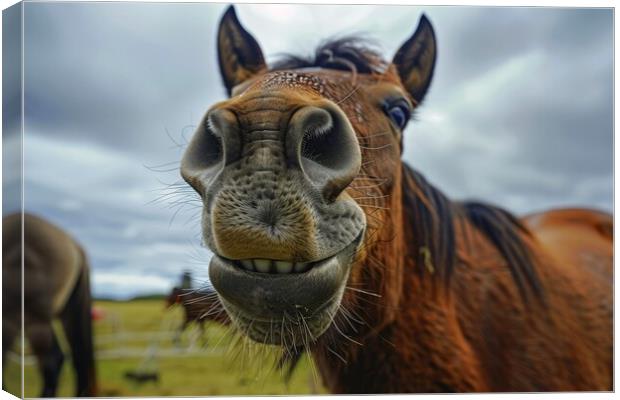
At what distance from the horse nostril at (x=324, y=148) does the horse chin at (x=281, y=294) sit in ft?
0.85

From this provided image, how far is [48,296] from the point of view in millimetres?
4086

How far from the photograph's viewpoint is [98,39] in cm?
363

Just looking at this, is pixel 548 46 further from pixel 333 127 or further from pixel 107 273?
pixel 107 273

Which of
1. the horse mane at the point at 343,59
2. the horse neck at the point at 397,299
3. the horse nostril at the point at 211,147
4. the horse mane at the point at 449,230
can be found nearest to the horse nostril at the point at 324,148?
the horse nostril at the point at 211,147

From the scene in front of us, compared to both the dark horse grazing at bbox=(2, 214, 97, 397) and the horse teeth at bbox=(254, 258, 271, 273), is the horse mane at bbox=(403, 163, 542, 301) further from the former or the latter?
the dark horse grazing at bbox=(2, 214, 97, 397)

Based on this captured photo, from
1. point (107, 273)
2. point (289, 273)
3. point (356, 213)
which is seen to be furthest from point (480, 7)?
point (107, 273)

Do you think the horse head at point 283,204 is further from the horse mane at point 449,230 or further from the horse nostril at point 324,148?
the horse mane at point 449,230

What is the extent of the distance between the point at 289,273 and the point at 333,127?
1.56 feet

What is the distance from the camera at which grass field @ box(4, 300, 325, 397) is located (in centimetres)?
393

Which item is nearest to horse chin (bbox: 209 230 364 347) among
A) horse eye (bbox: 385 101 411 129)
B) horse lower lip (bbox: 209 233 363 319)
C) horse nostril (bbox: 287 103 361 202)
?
horse lower lip (bbox: 209 233 363 319)

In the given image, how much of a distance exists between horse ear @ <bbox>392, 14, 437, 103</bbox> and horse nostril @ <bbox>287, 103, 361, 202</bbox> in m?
0.99

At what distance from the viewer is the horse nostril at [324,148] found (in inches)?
72.1

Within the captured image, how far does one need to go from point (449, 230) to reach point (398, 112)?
61 cm

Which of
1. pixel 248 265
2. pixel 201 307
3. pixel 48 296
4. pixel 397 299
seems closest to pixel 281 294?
pixel 248 265
